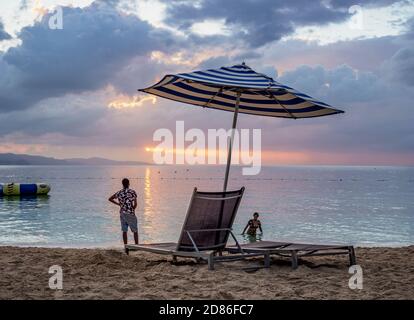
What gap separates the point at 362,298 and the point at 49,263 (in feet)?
14.7

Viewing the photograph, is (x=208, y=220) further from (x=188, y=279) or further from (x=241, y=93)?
(x=241, y=93)

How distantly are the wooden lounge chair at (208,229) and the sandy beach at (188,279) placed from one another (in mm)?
213

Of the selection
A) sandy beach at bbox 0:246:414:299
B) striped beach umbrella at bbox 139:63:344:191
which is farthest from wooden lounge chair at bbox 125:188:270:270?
striped beach umbrella at bbox 139:63:344:191

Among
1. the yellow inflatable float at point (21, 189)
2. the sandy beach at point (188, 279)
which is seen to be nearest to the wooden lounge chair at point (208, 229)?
the sandy beach at point (188, 279)

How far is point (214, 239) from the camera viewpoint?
7.31m

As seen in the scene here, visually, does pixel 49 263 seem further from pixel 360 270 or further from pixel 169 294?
pixel 360 270

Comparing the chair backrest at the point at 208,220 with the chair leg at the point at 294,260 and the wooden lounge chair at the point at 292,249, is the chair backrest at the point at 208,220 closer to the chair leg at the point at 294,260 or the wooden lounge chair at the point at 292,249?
the wooden lounge chair at the point at 292,249

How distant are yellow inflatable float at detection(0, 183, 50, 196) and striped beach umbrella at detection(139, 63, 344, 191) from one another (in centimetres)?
4645

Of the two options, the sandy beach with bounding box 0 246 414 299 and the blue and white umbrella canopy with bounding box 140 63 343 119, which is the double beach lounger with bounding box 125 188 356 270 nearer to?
the sandy beach with bounding box 0 246 414 299

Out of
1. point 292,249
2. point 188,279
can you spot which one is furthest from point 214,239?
point 188,279

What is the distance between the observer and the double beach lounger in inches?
267

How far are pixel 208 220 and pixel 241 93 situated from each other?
2166mm

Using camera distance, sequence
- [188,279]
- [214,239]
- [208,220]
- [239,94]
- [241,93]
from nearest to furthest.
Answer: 1. [188,279]
2. [208,220]
3. [214,239]
4. [239,94]
5. [241,93]
